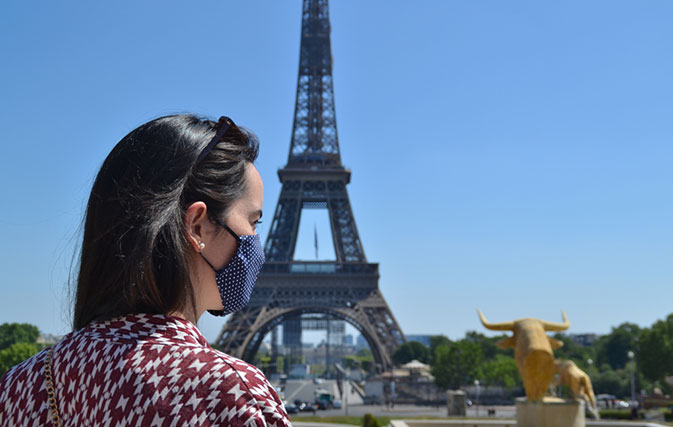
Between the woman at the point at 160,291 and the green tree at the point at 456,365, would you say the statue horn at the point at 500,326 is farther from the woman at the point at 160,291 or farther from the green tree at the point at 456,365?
the green tree at the point at 456,365

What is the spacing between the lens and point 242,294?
6.75 feet

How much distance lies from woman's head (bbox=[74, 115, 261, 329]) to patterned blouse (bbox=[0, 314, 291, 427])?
0.33 feet

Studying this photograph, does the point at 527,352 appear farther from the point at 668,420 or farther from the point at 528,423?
the point at 668,420

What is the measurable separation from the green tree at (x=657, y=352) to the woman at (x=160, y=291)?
7216cm

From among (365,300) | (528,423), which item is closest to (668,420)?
(528,423)

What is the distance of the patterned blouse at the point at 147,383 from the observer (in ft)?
4.84

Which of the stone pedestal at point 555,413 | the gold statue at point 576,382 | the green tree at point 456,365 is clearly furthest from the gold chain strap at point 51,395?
the green tree at point 456,365

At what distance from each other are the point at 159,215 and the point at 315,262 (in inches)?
2461

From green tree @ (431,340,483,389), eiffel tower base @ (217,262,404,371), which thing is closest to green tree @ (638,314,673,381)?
green tree @ (431,340,483,389)

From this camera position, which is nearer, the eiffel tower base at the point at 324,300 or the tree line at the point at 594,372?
the eiffel tower base at the point at 324,300

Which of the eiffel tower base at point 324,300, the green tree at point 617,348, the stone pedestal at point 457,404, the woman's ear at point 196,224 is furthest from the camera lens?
the green tree at point 617,348

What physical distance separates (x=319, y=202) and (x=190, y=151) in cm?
6579

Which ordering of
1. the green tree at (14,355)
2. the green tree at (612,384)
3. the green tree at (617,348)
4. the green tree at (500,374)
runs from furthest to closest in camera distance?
the green tree at (617,348) → the green tree at (612,384) → the green tree at (500,374) → the green tree at (14,355)

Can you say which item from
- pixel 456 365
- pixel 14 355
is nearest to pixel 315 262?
pixel 456 365
